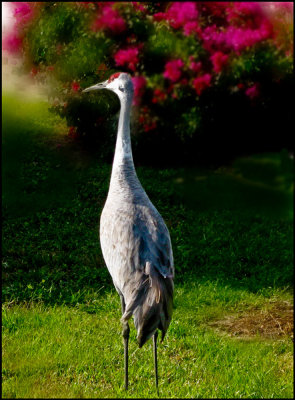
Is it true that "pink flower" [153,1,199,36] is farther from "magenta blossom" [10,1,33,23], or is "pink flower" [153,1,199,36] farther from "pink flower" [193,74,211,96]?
"magenta blossom" [10,1,33,23]

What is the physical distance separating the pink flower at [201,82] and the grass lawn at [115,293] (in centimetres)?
86

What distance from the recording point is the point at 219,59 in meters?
5.40

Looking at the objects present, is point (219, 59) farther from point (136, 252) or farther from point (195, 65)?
point (136, 252)

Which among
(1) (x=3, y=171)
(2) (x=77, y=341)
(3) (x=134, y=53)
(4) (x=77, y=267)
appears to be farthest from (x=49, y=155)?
(2) (x=77, y=341)

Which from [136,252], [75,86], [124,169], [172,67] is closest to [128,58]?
[172,67]

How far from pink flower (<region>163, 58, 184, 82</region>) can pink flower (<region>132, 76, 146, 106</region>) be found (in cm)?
24

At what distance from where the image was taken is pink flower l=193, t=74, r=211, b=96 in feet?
18.0

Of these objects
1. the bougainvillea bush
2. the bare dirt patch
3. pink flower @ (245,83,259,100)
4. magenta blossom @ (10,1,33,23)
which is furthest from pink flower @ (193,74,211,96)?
the bare dirt patch

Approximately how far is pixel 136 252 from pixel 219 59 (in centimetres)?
309

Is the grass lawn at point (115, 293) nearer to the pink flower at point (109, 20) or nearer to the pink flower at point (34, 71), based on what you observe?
the pink flower at point (34, 71)

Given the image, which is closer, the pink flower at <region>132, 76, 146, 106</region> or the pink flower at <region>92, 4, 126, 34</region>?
the pink flower at <region>92, 4, 126, 34</region>

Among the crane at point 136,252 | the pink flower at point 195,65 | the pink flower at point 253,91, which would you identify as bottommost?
the crane at point 136,252

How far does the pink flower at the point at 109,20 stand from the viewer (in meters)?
5.41

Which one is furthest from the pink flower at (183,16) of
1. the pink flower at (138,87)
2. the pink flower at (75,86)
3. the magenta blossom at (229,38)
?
the pink flower at (75,86)
